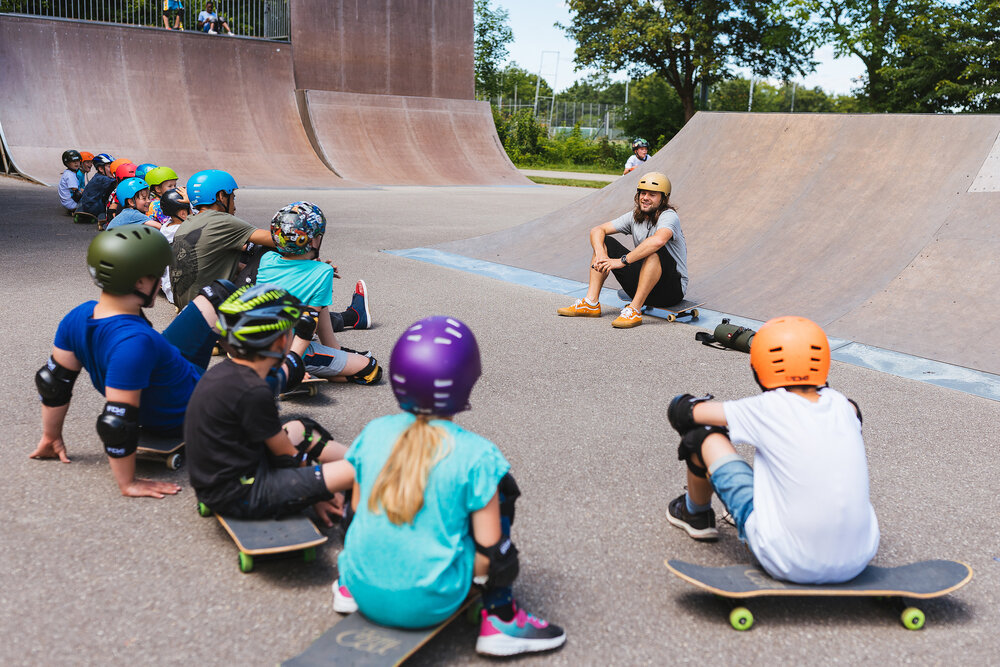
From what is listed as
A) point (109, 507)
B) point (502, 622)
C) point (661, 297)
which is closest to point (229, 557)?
point (109, 507)

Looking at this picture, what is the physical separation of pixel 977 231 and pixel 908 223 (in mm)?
641

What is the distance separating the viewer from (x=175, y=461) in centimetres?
383

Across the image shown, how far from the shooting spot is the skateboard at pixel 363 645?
2.29 m

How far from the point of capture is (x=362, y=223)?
13383 millimetres

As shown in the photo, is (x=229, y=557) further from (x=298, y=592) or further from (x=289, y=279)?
(x=289, y=279)

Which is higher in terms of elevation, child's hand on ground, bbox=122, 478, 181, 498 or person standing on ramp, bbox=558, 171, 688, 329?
person standing on ramp, bbox=558, 171, 688, 329

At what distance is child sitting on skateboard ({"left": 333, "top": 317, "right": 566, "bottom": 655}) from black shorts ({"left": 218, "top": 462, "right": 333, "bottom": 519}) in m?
0.61

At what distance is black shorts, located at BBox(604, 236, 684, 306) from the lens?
→ 742cm

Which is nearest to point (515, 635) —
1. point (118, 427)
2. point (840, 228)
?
point (118, 427)

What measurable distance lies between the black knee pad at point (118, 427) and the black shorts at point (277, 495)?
0.61 meters

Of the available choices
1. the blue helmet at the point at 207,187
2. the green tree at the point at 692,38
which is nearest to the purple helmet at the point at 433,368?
the blue helmet at the point at 207,187

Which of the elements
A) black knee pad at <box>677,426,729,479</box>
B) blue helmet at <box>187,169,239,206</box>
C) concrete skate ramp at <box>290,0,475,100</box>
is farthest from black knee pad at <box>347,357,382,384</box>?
concrete skate ramp at <box>290,0,475,100</box>

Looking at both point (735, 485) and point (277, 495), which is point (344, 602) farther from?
point (735, 485)

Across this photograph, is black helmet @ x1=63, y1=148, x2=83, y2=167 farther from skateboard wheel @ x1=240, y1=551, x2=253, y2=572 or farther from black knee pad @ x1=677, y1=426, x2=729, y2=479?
black knee pad @ x1=677, y1=426, x2=729, y2=479
